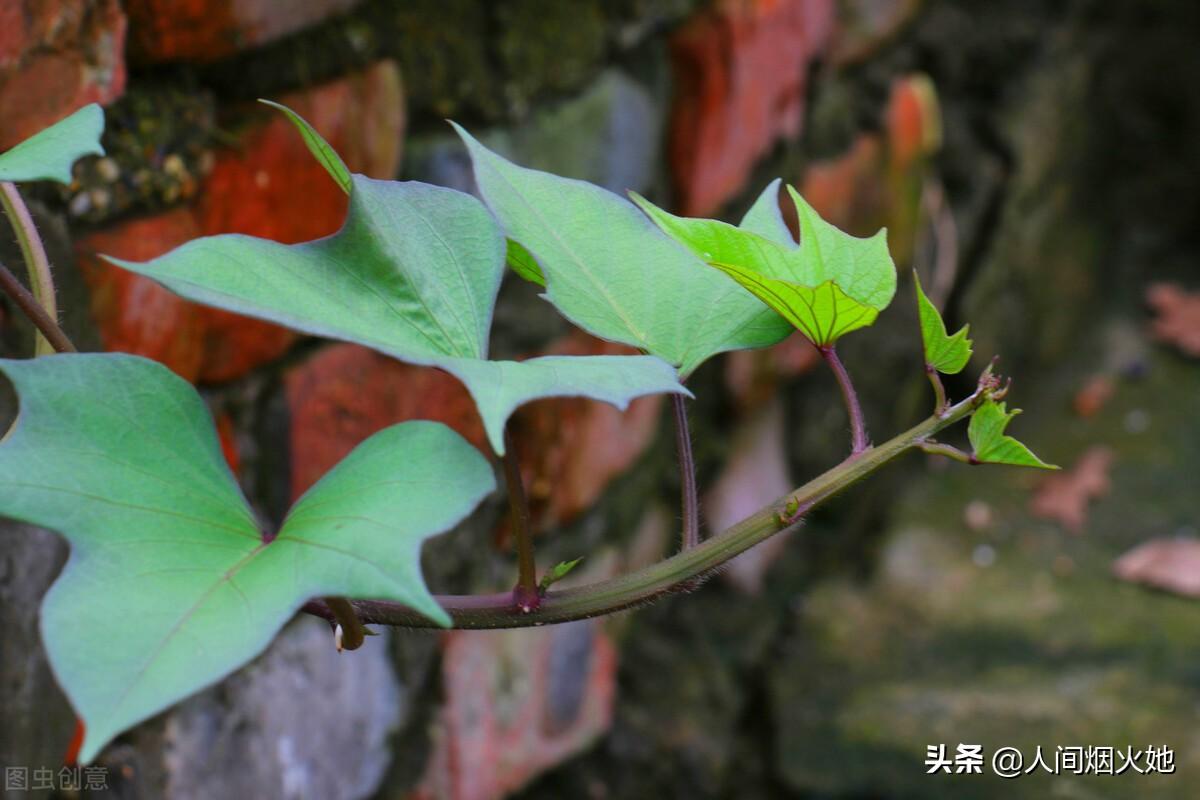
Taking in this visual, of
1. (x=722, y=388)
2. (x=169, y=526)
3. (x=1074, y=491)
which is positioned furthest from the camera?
(x=1074, y=491)

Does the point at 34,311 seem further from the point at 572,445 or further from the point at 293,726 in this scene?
the point at 572,445

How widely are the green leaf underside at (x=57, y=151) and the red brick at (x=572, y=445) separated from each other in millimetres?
505

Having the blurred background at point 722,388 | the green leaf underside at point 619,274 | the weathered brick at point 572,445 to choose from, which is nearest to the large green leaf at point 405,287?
the green leaf underside at point 619,274

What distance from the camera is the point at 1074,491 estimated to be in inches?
56.8

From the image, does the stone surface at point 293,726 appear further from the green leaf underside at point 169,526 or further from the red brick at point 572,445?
the green leaf underside at point 169,526

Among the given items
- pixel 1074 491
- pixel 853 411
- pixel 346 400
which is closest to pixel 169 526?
pixel 853 411

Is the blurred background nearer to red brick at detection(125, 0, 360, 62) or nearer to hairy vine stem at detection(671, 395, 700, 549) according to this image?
red brick at detection(125, 0, 360, 62)

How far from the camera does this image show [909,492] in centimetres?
147

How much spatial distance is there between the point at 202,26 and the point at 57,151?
10.3 inches

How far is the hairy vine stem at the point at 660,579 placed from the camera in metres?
0.31

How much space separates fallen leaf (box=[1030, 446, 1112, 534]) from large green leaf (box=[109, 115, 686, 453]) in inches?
48.4

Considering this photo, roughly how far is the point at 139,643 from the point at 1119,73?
1.80m

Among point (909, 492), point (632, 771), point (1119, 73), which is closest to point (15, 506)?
point (632, 771)

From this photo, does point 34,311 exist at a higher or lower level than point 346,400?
lower
